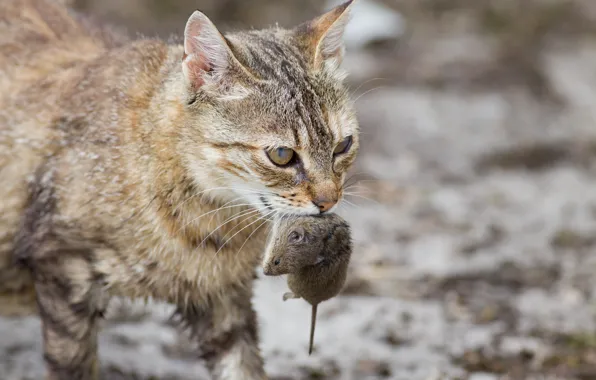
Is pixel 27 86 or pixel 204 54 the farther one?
pixel 27 86

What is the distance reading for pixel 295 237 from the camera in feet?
12.3

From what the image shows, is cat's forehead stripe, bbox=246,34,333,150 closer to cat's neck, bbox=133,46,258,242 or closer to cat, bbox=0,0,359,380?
cat, bbox=0,0,359,380

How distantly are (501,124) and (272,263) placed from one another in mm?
5277

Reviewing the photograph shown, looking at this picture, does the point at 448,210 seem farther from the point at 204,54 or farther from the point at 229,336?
the point at 204,54

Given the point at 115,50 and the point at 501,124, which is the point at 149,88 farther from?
the point at 501,124

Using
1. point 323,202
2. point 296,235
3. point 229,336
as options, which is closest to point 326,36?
point 323,202

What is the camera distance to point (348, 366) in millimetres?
5402

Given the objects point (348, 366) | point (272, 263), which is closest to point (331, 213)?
point (272, 263)

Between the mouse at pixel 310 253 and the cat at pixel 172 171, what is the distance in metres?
0.08

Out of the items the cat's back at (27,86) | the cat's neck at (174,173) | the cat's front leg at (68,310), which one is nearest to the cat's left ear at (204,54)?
the cat's neck at (174,173)

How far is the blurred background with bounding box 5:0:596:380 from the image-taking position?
549 centimetres

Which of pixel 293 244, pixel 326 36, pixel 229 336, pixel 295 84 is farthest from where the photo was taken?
pixel 229 336

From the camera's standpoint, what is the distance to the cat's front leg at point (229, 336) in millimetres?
4391

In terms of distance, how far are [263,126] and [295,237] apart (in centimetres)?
47
